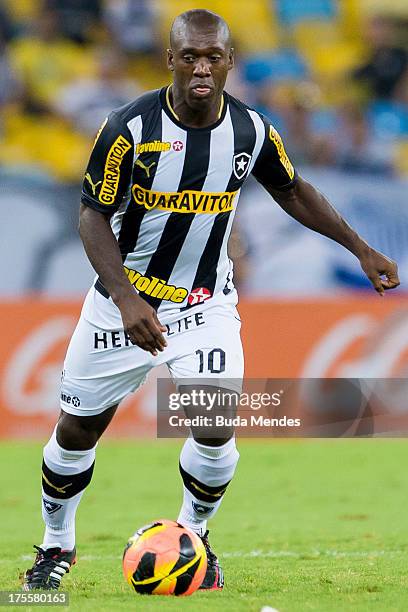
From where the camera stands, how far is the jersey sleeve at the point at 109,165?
502cm

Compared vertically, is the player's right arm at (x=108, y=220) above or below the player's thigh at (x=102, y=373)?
above

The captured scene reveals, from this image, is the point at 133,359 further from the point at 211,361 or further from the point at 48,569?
the point at 48,569

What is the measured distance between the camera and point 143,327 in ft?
16.0

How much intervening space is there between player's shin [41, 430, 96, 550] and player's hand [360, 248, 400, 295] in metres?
1.57

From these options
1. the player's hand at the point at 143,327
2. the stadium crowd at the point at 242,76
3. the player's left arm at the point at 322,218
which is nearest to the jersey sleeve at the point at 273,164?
the player's left arm at the point at 322,218

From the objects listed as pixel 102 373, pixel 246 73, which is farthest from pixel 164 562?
pixel 246 73

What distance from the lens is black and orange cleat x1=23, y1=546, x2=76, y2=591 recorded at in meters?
5.25

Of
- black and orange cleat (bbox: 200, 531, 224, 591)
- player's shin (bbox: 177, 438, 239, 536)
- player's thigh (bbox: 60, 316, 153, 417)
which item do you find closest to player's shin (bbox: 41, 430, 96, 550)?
player's thigh (bbox: 60, 316, 153, 417)

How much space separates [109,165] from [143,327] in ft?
2.40

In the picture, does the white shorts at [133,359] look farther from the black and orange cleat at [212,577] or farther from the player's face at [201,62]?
the player's face at [201,62]

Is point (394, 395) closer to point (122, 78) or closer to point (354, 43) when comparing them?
point (122, 78)

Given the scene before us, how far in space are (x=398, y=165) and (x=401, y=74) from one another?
1.57 metres

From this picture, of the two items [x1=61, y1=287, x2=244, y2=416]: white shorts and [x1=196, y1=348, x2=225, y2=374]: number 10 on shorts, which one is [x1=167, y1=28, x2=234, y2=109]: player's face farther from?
[x1=196, y1=348, x2=225, y2=374]: number 10 on shorts

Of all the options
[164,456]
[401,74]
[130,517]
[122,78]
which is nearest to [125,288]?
[130,517]
